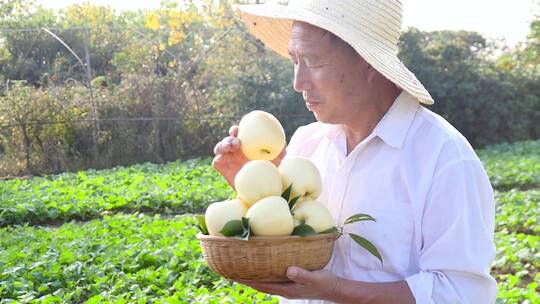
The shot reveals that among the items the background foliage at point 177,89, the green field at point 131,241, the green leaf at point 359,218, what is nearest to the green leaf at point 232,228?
the green leaf at point 359,218

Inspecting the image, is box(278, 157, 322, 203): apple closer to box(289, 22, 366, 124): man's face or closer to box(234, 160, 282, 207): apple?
box(234, 160, 282, 207): apple

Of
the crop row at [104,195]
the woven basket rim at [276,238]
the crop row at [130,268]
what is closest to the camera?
the woven basket rim at [276,238]

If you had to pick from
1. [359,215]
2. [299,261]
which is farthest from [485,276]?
[299,261]

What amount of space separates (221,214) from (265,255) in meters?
0.16

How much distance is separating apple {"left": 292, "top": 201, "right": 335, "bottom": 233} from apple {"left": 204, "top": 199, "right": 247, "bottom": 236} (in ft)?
0.42

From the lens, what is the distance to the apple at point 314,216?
1.73 metres

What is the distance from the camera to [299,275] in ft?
5.47

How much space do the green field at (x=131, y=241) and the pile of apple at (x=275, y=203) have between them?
2.38 meters

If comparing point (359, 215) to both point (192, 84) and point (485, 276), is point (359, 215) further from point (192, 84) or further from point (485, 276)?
point (192, 84)

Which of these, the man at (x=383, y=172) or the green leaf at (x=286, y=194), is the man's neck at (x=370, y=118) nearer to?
the man at (x=383, y=172)

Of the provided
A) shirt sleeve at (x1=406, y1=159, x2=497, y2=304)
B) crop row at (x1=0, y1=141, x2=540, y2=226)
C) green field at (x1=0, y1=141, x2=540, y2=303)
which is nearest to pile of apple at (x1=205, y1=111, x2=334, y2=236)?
shirt sleeve at (x1=406, y1=159, x2=497, y2=304)

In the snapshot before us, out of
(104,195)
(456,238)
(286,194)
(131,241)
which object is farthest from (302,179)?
(104,195)

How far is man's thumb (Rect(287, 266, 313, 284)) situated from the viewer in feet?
→ 5.46

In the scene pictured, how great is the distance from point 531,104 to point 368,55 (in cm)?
1499
